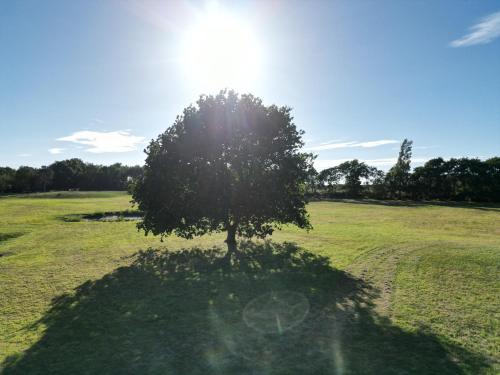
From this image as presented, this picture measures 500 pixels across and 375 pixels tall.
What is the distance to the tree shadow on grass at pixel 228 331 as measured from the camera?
33.5 feet

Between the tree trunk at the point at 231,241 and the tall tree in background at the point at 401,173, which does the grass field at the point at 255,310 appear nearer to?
the tree trunk at the point at 231,241

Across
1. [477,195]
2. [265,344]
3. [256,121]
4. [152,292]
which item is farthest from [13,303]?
[477,195]

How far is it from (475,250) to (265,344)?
854 inches

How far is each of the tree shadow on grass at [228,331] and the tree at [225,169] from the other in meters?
5.01

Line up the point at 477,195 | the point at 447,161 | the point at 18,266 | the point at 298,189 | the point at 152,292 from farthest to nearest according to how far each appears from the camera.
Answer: the point at 447,161 → the point at 477,195 → the point at 298,189 → the point at 18,266 → the point at 152,292

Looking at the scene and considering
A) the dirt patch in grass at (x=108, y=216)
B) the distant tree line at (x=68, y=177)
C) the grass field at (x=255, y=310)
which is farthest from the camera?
the distant tree line at (x=68, y=177)

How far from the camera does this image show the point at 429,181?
10844 cm

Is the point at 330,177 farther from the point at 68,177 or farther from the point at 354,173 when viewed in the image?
the point at 68,177

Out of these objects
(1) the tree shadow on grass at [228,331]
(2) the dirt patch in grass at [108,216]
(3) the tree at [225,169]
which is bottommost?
(1) the tree shadow on grass at [228,331]

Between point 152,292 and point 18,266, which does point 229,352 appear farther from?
point 18,266

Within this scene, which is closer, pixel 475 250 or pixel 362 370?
pixel 362 370

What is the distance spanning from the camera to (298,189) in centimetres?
2595

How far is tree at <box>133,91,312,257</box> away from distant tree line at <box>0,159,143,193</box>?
140916 mm

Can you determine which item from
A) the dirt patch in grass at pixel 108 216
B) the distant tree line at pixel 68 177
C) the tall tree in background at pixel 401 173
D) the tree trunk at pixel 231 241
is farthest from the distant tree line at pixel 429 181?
the distant tree line at pixel 68 177
